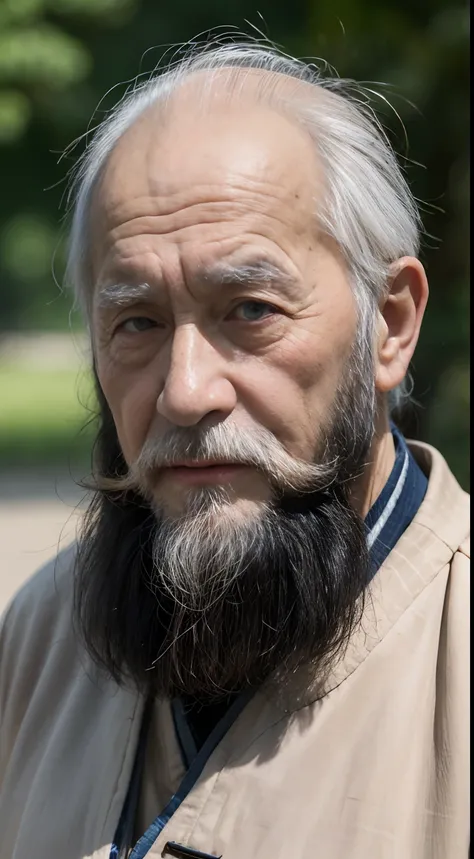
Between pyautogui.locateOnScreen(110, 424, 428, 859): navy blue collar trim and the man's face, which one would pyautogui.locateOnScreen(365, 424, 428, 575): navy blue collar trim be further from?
the man's face

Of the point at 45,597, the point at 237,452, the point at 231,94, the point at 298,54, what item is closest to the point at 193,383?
the point at 237,452

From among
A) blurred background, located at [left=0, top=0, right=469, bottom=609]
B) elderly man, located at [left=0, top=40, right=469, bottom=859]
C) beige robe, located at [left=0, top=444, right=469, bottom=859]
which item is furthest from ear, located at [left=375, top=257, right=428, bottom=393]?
blurred background, located at [left=0, top=0, right=469, bottom=609]

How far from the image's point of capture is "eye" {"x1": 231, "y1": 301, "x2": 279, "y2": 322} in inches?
72.9

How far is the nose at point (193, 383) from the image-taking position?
5.78ft

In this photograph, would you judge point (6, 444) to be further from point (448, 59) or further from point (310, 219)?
point (310, 219)

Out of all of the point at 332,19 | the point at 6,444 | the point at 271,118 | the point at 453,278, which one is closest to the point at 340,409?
the point at 271,118

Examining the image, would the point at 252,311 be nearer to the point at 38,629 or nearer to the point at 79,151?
the point at 38,629

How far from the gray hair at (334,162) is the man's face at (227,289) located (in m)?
0.04

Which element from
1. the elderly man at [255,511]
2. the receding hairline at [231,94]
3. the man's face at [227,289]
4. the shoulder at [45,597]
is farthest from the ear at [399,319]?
the shoulder at [45,597]

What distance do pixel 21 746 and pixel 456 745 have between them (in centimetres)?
99

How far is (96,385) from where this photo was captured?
2289mm

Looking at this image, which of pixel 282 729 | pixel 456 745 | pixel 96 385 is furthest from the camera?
pixel 96 385

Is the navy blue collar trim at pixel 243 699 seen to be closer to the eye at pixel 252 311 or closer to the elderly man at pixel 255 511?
the elderly man at pixel 255 511

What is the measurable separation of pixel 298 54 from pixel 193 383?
22.6 feet
